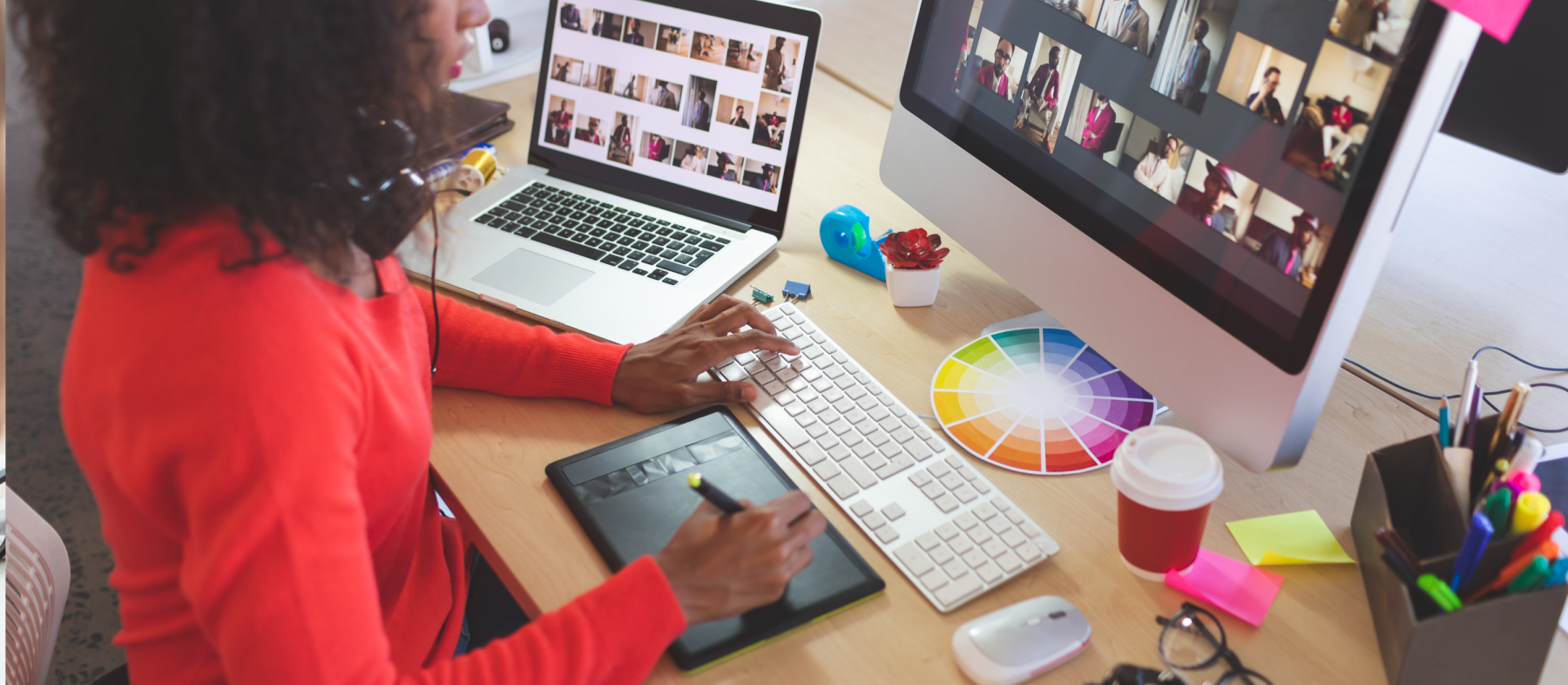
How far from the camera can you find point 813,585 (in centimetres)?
70

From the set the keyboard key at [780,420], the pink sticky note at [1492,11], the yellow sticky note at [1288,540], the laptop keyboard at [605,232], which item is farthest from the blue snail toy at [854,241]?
the pink sticky note at [1492,11]

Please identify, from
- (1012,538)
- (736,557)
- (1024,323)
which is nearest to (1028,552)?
(1012,538)

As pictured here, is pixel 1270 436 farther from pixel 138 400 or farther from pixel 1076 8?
pixel 138 400

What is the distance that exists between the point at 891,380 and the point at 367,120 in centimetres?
52

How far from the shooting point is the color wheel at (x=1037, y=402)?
0.85 meters

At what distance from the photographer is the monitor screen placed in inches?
24.5

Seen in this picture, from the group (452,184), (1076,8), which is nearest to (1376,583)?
(1076,8)

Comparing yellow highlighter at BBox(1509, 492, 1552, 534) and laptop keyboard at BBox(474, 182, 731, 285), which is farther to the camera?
laptop keyboard at BBox(474, 182, 731, 285)

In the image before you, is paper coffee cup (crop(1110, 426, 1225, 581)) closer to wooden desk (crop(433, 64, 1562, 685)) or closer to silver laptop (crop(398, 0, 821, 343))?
wooden desk (crop(433, 64, 1562, 685))

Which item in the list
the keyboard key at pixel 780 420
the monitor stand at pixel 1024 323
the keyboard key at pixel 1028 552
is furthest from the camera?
the monitor stand at pixel 1024 323

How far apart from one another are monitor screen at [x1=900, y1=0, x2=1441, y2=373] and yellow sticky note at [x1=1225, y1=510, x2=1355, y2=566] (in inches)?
6.2

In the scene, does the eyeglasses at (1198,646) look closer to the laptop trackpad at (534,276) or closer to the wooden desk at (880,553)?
the wooden desk at (880,553)

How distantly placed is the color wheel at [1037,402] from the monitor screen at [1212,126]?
0.16 m

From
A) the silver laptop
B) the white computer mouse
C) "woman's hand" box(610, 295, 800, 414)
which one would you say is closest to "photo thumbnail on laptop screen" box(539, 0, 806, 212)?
the silver laptop
